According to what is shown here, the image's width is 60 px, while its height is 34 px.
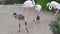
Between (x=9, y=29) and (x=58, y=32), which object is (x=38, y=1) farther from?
(x=58, y=32)

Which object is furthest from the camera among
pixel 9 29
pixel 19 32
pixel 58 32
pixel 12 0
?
pixel 12 0

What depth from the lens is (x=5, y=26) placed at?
23.8ft

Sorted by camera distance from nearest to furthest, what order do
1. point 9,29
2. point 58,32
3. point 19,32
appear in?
1. point 58,32
2. point 19,32
3. point 9,29

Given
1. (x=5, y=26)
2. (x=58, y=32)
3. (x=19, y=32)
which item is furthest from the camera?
(x=5, y=26)

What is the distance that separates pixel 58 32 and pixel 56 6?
4.21 m

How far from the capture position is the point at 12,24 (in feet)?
24.7

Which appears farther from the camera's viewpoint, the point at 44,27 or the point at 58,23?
the point at 44,27

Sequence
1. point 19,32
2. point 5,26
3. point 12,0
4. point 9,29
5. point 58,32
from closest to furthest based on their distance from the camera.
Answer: point 58,32, point 19,32, point 9,29, point 5,26, point 12,0

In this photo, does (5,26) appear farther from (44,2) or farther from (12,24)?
(44,2)

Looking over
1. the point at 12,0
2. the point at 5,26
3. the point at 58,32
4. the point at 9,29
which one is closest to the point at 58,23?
the point at 58,32

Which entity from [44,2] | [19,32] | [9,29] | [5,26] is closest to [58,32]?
[19,32]

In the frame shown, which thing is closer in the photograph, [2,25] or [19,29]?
[19,29]

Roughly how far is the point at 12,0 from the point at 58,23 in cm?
1330

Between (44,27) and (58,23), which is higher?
(58,23)
